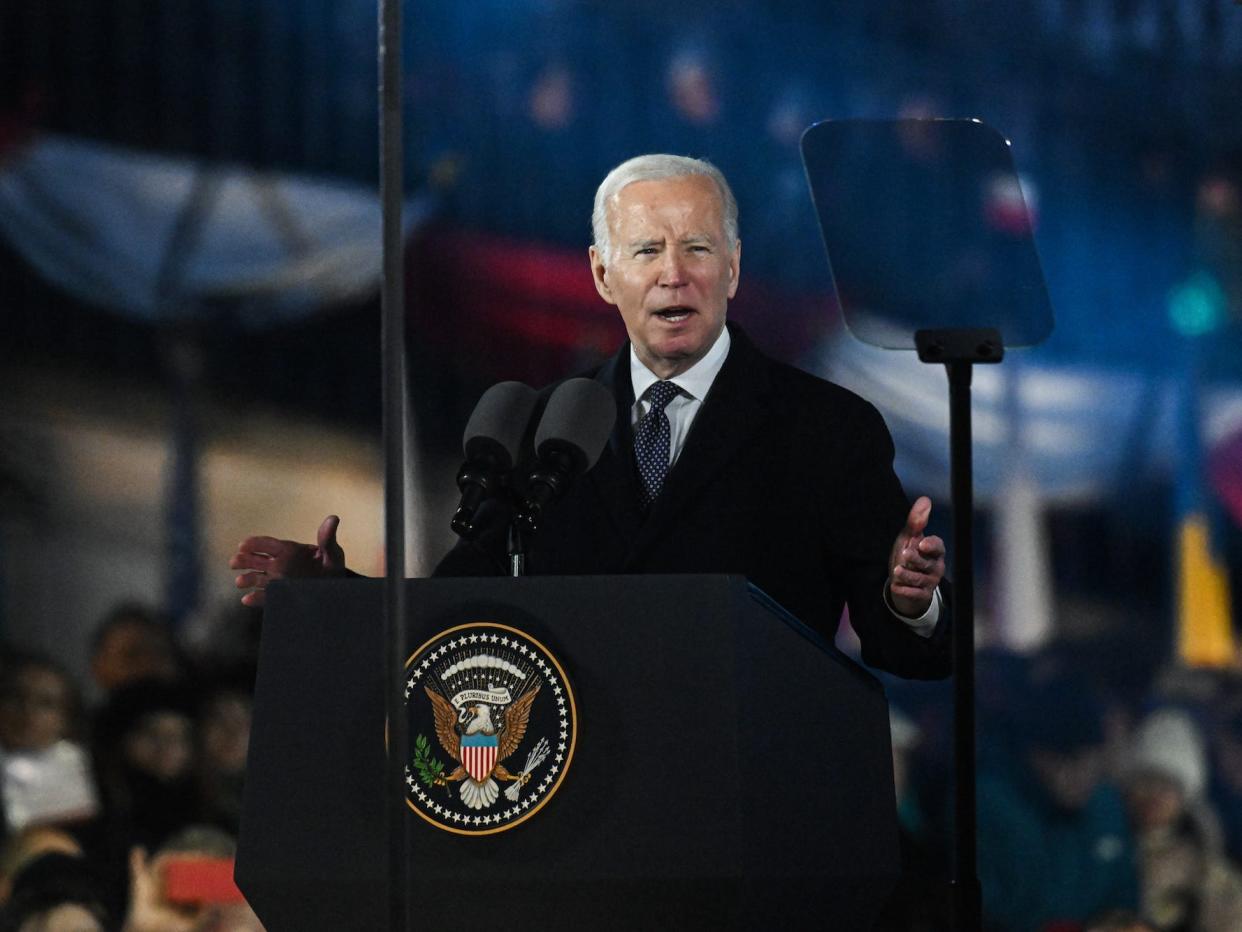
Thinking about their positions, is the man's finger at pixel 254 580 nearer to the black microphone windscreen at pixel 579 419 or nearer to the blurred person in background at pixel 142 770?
the black microphone windscreen at pixel 579 419

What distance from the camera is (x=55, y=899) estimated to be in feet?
11.7

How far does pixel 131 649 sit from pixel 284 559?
8.04 ft

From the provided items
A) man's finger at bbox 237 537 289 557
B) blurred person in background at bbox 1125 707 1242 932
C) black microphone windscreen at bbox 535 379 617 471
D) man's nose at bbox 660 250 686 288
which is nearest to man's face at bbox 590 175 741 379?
man's nose at bbox 660 250 686 288

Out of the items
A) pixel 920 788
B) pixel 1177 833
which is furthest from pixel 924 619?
pixel 1177 833

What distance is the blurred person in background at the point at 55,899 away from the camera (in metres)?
3.52

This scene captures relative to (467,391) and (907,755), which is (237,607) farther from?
(907,755)

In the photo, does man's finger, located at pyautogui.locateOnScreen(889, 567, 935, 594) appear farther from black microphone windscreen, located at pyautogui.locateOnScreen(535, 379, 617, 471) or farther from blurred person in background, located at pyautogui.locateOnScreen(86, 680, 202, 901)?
blurred person in background, located at pyautogui.locateOnScreen(86, 680, 202, 901)

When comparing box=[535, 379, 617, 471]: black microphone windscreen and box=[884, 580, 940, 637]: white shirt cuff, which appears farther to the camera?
box=[884, 580, 940, 637]: white shirt cuff

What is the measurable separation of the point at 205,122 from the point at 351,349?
0.65 meters

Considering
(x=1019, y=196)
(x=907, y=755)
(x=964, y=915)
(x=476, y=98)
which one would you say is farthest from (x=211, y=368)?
(x=964, y=915)

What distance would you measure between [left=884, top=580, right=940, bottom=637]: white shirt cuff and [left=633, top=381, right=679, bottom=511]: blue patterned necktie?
0.90 feet

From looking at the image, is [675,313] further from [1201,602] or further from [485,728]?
[1201,602]

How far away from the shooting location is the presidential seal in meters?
1.17

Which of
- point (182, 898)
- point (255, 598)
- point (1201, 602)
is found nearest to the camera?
point (255, 598)
